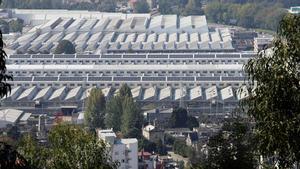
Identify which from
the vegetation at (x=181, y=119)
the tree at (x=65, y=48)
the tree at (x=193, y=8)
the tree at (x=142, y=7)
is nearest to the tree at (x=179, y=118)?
the vegetation at (x=181, y=119)

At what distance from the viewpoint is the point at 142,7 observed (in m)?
32.0

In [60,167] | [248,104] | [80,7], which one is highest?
[248,104]

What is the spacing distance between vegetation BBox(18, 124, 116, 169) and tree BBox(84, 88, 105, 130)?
31.0 feet

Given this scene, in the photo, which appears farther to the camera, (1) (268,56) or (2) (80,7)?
(2) (80,7)

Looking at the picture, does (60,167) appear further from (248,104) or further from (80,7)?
(80,7)

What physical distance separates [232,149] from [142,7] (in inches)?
1095

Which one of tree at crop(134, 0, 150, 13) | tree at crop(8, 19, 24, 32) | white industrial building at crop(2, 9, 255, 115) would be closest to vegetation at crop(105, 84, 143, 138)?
white industrial building at crop(2, 9, 255, 115)

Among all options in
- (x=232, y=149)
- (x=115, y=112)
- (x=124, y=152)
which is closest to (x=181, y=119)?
(x=115, y=112)

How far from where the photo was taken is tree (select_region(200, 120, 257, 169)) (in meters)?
4.29

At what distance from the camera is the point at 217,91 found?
55.2 feet

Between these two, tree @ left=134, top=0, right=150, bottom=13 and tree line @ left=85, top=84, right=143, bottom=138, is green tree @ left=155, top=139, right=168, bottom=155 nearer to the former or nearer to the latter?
tree line @ left=85, top=84, right=143, bottom=138

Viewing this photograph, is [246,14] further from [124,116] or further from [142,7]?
[124,116]

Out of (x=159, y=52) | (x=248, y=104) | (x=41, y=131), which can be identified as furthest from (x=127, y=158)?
(x=159, y=52)

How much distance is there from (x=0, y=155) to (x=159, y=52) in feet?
62.2
